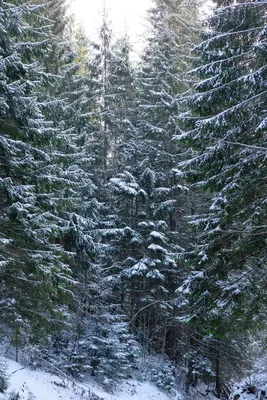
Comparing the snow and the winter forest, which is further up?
the winter forest

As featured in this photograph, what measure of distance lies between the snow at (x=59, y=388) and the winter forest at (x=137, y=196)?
1.35ft

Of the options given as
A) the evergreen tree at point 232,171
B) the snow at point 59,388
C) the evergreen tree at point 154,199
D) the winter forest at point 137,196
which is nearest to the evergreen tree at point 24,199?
the winter forest at point 137,196

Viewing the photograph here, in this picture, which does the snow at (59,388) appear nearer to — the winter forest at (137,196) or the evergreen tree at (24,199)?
the winter forest at (137,196)

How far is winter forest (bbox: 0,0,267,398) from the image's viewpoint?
802 centimetres

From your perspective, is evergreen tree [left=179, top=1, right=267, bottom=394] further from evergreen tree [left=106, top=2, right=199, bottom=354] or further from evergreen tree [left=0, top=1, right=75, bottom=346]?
evergreen tree [left=106, top=2, right=199, bottom=354]

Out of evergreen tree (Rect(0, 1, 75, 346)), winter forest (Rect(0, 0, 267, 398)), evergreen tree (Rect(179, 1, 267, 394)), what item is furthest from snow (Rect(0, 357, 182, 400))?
evergreen tree (Rect(179, 1, 267, 394))

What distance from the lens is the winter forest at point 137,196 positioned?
26.3ft

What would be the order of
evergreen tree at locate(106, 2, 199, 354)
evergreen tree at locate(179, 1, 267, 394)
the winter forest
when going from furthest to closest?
evergreen tree at locate(106, 2, 199, 354), the winter forest, evergreen tree at locate(179, 1, 267, 394)

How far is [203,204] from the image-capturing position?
15438 mm

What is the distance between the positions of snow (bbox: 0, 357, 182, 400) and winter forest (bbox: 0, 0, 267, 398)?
413mm

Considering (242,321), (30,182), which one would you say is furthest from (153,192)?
(242,321)

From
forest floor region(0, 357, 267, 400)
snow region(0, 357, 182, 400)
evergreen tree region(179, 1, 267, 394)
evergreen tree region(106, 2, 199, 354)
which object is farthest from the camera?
evergreen tree region(106, 2, 199, 354)

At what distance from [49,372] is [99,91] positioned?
47.3 ft

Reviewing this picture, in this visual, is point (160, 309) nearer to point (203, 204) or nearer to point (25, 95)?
point (203, 204)
